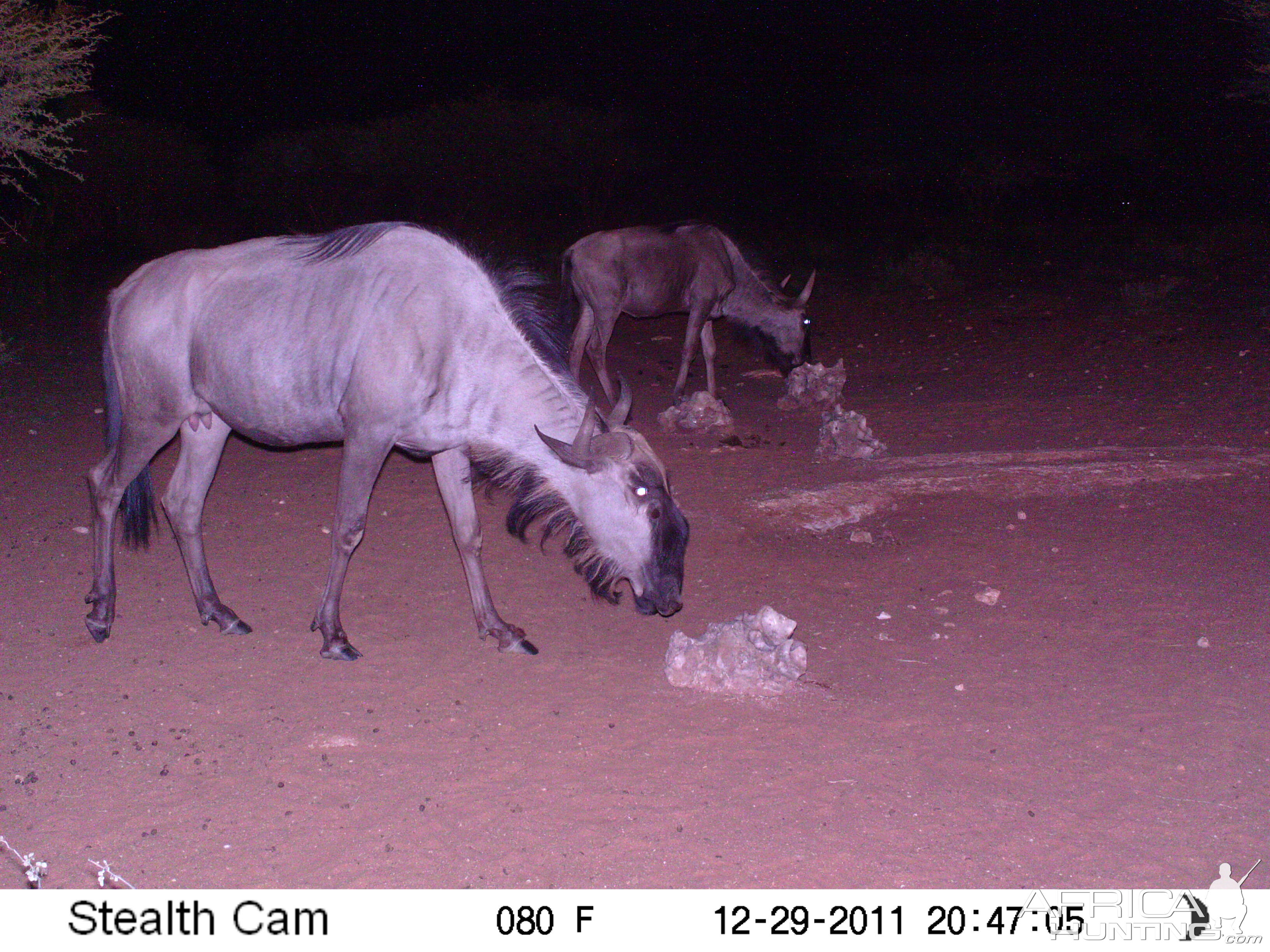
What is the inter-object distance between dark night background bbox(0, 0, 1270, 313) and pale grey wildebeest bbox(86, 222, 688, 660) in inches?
500

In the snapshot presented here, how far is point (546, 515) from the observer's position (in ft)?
16.8

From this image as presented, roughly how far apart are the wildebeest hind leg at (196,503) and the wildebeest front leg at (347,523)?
1.71 feet

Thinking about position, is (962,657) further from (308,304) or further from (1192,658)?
(308,304)

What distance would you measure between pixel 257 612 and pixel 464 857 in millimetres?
2516

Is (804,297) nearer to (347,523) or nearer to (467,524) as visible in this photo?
(467,524)

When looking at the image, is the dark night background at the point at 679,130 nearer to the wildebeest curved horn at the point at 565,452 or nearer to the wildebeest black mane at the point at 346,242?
the wildebeest black mane at the point at 346,242

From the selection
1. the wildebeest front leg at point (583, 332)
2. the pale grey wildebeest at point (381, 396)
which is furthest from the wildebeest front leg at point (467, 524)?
the wildebeest front leg at point (583, 332)

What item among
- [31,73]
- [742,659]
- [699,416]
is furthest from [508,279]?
[31,73]

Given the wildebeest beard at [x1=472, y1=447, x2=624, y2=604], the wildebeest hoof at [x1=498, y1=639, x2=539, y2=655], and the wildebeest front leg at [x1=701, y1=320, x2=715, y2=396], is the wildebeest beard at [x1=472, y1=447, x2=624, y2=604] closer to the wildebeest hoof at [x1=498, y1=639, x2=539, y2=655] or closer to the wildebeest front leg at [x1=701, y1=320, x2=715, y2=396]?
the wildebeest hoof at [x1=498, y1=639, x2=539, y2=655]

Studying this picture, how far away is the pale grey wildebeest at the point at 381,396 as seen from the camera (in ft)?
16.0

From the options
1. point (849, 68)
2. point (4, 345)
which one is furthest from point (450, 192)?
point (4, 345)

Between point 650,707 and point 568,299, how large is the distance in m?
6.70

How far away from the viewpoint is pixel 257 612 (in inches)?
218

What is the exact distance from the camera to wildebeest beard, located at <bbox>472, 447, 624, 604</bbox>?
5.00 meters
